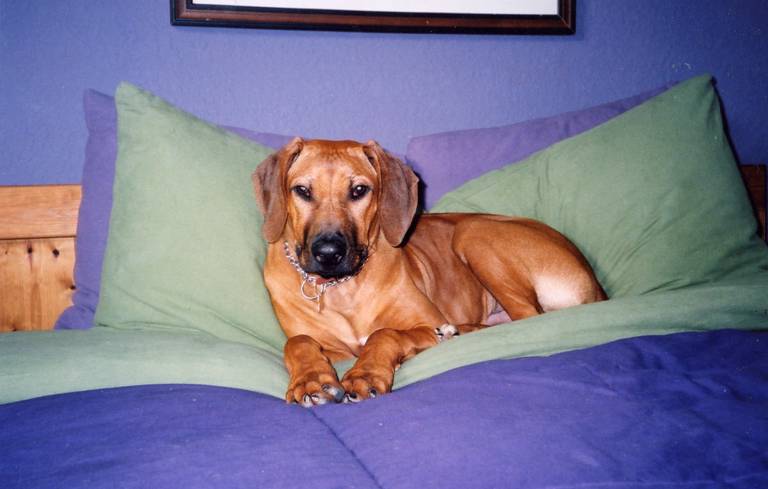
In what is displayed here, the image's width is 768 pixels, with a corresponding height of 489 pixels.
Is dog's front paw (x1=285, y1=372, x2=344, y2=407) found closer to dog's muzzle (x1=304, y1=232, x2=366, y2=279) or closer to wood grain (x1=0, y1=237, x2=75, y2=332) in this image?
dog's muzzle (x1=304, y1=232, x2=366, y2=279)

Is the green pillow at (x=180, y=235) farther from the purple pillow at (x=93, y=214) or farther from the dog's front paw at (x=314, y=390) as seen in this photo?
the dog's front paw at (x=314, y=390)

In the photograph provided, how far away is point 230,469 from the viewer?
41.1 inches

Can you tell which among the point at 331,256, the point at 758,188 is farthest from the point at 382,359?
the point at 758,188

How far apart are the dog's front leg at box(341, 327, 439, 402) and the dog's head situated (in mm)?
333

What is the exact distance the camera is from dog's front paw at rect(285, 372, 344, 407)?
1533 mm

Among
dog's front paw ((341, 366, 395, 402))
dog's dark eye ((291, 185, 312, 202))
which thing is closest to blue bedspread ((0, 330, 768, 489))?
dog's front paw ((341, 366, 395, 402))

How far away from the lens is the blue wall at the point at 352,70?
9.27 feet

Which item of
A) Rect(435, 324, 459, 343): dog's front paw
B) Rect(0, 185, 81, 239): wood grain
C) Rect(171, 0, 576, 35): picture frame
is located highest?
Rect(171, 0, 576, 35): picture frame

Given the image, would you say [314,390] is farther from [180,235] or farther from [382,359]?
[180,235]

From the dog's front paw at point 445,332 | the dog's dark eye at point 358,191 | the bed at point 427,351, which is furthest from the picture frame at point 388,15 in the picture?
the dog's front paw at point 445,332

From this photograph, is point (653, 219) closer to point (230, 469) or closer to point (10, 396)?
point (230, 469)

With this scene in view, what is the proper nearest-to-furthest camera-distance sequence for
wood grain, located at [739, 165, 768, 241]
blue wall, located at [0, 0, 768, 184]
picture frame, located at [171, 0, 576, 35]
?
1. blue wall, located at [0, 0, 768, 184]
2. picture frame, located at [171, 0, 576, 35]
3. wood grain, located at [739, 165, 768, 241]

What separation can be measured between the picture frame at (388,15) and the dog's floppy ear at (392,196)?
1.01m

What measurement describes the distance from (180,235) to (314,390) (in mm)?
864
